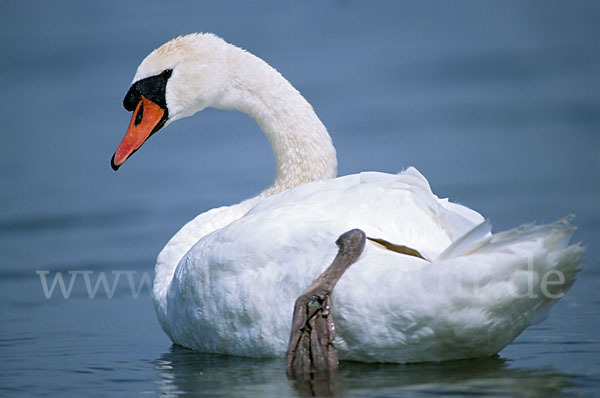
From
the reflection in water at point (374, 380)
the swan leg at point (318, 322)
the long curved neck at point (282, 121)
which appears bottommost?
the reflection in water at point (374, 380)

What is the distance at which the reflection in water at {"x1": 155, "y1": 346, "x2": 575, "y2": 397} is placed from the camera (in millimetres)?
4367

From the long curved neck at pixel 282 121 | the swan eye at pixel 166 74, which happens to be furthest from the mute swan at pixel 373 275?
the swan eye at pixel 166 74

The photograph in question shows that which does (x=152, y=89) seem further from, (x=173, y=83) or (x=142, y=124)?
(x=142, y=124)

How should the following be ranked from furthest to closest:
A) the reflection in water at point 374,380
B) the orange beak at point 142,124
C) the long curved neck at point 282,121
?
1. the orange beak at point 142,124
2. the long curved neck at point 282,121
3. the reflection in water at point 374,380

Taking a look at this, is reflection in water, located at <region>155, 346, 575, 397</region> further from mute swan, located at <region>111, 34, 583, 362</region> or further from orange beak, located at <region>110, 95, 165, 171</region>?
orange beak, located at <region>110, 95, 165, 171</region>

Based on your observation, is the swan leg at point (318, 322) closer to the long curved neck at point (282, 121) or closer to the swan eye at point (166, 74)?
the long curved neck at point (282, 121)

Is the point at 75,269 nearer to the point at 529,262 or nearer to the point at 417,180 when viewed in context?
the point at 417,180

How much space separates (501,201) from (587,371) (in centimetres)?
498

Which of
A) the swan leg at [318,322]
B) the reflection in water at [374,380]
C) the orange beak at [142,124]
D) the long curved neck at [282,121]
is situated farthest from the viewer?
the orange beak at [142,124]

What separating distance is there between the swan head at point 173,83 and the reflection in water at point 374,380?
194 centimetres

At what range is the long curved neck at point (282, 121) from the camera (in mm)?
6562

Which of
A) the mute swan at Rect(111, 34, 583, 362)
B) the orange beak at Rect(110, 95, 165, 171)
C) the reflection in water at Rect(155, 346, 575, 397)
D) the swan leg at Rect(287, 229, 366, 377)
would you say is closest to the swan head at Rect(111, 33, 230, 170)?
the orange beak at Rect(110, 95, 165, 171)

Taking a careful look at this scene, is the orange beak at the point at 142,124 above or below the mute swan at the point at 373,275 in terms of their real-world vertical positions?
above

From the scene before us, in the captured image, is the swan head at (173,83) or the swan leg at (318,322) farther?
the swan head at (173,83)
